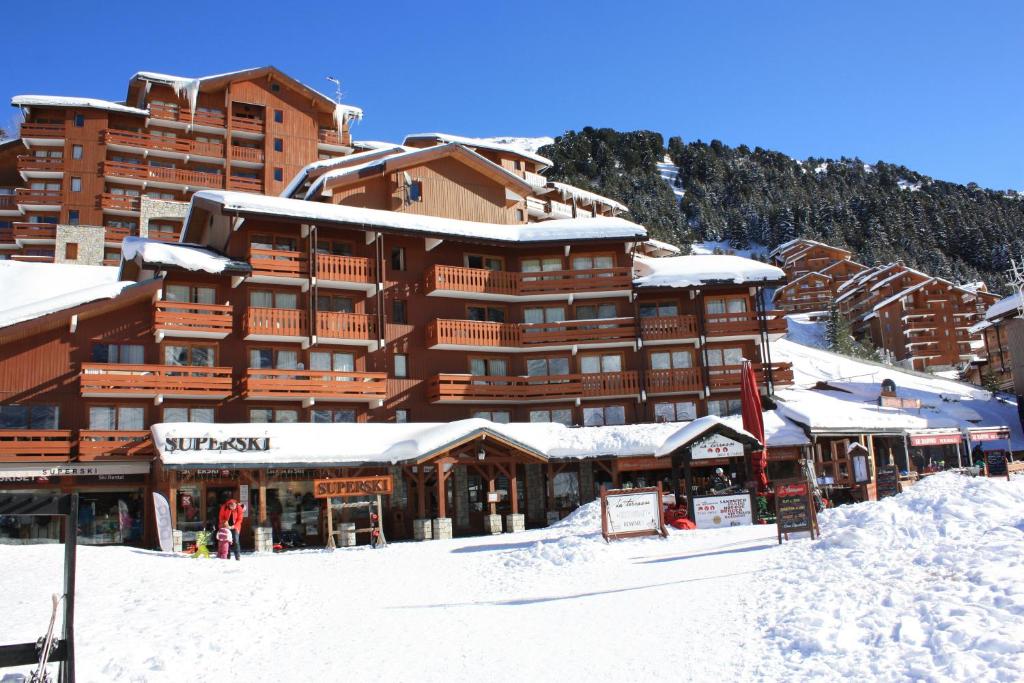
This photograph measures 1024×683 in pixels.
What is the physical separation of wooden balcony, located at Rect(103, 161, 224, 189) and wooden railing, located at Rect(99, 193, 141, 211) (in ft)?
3.84

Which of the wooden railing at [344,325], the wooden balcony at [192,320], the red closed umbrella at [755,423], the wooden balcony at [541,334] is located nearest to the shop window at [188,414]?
the wooden balcony at [192,320]

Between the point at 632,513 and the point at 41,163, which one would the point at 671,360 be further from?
the point at 41,163

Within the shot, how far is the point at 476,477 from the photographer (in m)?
32.5

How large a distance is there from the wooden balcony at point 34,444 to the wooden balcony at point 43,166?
28450 millimetres

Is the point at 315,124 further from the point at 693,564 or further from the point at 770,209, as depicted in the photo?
the point at 770,209

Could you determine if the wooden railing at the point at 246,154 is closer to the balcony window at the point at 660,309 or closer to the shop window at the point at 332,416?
the shop window at the point at 332,416

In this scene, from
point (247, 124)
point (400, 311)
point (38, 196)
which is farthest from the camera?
point (247, 124)

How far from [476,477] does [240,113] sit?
33.1m

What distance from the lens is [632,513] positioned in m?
19.6

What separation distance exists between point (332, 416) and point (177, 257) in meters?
8.01

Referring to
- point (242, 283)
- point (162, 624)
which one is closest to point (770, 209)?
point (242, 283)

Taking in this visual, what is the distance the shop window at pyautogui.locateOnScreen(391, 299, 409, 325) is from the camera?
3544cm

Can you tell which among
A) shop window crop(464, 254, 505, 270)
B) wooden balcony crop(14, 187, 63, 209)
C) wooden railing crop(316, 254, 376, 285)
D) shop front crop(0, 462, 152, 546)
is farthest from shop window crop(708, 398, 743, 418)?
wooden balcony crop(14, 187, 63, 209)

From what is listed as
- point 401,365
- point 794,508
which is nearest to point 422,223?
point 401,365
